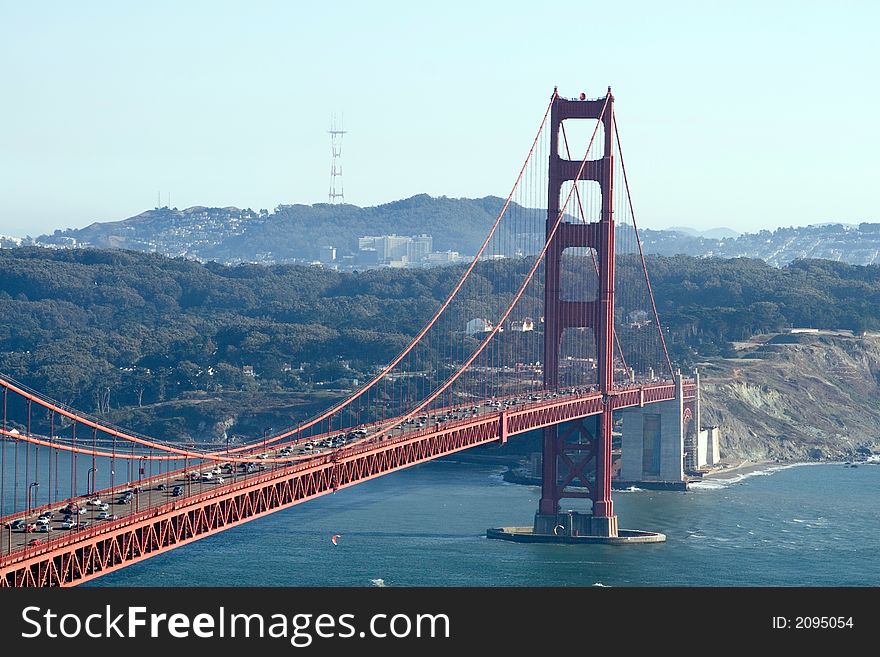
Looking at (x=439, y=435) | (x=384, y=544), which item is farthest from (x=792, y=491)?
(x=439, y=435)

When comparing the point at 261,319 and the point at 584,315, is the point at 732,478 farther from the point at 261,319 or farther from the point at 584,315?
the point at 261,319

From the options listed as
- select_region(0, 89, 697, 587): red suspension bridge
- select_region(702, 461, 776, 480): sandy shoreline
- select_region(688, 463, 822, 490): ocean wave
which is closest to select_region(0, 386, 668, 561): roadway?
select_region(0, 89, 697, 587): red suspension bridge

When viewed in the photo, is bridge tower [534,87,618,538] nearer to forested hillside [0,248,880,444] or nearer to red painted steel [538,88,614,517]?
red painted steel [538,88,614,517]

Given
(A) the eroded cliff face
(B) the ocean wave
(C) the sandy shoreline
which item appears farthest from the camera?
(A) the eroded cliff face

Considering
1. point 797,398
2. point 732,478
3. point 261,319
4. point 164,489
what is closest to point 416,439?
point 164,489

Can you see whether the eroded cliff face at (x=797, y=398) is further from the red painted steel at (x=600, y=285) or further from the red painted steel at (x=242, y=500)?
the red painted steel at (x=242, y=500)

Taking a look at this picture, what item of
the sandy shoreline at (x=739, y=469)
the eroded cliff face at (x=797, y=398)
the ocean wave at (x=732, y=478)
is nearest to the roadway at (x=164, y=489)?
the ocean wave at (x=732, y=478)

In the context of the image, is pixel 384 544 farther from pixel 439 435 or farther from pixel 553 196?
pixel 553 196

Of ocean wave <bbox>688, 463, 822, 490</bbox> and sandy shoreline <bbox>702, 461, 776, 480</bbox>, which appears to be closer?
ocean wave <bbox>688, 463, 822, 490</bbox>
